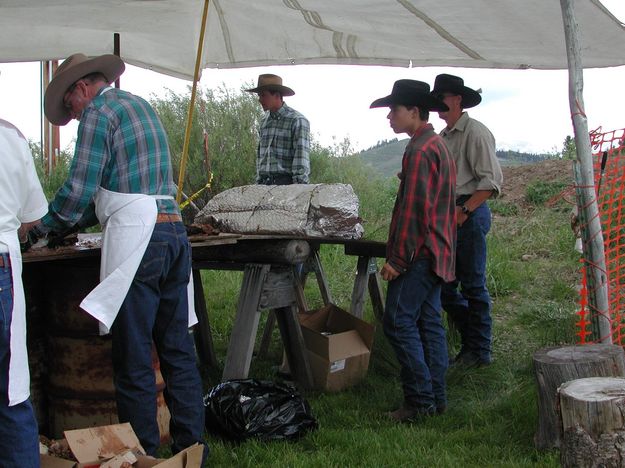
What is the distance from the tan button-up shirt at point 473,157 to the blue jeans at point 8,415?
3455 millimetres

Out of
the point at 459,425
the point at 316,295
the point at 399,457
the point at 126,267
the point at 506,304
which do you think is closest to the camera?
the point at 126,267

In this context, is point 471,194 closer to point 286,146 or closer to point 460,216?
point 460,216

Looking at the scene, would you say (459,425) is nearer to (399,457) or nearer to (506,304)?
(399,457)

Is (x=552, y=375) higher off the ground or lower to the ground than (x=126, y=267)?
lower

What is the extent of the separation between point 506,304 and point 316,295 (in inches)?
86.5

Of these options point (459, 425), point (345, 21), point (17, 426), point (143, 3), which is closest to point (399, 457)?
point (459, 425)

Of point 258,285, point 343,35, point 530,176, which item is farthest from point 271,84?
point 530,176

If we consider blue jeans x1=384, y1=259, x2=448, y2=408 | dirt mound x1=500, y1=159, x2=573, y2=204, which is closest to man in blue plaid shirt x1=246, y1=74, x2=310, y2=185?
blue jeans x1=384, y1=259, x2=448, y2=408

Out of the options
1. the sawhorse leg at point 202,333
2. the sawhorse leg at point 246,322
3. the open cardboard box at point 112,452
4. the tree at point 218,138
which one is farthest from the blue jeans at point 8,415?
the tree at point 218,138

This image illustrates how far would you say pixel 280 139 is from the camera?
6.94 metres

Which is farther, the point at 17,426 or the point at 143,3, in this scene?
the point at 143,3

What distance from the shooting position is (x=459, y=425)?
4.52m

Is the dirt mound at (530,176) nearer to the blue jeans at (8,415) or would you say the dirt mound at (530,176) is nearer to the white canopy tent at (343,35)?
the white canopy tent at (343,35)

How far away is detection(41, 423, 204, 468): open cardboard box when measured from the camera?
317cm
